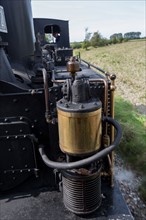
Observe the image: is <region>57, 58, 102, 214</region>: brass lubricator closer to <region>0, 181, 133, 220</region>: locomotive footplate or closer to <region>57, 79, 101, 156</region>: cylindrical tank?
<region>57, 79, 101, 156</region>: cylindrical tank

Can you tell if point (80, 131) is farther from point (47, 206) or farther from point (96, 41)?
point (96, 41)

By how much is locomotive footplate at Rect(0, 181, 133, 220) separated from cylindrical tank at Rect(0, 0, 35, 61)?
5.89ft

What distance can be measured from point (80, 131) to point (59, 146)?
1.77 ft

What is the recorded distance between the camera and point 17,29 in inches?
127

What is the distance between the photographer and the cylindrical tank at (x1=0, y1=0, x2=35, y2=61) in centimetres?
310

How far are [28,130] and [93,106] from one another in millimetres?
742

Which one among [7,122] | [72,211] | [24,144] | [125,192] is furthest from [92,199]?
[125,192]

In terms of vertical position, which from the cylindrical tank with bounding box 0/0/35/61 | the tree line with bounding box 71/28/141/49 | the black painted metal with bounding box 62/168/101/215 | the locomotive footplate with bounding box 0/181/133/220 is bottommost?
the locomotive footplate with bounding box 0/181/133/220

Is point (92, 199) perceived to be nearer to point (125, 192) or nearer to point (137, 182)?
point (125, 192)

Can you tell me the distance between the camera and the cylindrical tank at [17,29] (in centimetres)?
310

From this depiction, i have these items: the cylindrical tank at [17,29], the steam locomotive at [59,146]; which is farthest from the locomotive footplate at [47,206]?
the cylindrical tank at [17,29]

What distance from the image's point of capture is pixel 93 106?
1646 mm

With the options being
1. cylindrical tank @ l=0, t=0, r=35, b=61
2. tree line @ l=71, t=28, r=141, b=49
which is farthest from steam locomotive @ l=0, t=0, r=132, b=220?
tree line @ l=71, t=28, r=141, b=49

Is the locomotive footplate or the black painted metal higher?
the black painted metal
